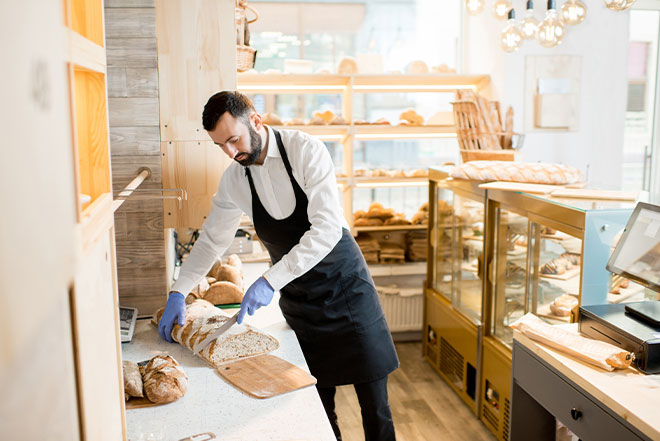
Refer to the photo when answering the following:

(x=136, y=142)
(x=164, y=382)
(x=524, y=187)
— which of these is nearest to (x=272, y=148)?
(x=136, y=142)

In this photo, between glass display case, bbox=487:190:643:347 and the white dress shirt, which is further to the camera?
glass display case, bbox=487:190:643:347

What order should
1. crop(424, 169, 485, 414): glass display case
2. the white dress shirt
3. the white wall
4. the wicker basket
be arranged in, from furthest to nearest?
1. the white wall
2. crop(424, 169, 485, 414): glass display case
3. the wicker basket
4. the white dress shirt

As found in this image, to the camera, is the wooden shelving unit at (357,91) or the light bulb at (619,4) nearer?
the light bulb at (619,4)

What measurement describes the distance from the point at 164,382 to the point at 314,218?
87 cm

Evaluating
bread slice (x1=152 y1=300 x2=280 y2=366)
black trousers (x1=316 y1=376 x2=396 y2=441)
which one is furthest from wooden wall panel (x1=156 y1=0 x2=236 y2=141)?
black trousers (x1=316 y1=376 x2=396 y2=441)

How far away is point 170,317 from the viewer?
89.3 inches

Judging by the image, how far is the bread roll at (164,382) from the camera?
171 cm

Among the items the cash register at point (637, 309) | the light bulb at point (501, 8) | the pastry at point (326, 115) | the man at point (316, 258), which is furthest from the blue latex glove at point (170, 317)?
the pastry at point (326, 115)

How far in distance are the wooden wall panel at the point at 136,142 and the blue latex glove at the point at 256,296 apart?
0.59 meters

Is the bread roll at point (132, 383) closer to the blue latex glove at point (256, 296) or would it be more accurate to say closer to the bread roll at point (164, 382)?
the bread roll at point (164, 382)

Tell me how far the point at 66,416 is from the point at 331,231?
1.59 meters

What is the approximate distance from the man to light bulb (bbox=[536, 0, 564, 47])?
1.25 meters

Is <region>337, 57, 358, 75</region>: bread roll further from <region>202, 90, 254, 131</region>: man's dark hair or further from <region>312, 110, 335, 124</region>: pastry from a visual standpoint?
<region>202, 90, 254, 131</region>: man's dark hair

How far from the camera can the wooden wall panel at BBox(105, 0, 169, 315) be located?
7.91ft
